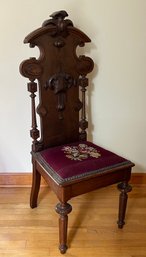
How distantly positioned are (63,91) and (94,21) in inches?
21.8

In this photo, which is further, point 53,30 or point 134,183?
point 134,183

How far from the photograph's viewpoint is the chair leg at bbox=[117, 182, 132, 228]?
1.53 meters

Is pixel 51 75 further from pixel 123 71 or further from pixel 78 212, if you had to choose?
pixel 78 212

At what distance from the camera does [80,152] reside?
1523 mm

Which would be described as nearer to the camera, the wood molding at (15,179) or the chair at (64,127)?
the chair at (64,127)

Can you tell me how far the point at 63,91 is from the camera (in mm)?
1617

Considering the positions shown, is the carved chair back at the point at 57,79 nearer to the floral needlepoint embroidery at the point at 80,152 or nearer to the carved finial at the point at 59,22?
the carved finial at the point at 59,22

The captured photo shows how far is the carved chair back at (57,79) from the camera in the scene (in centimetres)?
147

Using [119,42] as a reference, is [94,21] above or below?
above

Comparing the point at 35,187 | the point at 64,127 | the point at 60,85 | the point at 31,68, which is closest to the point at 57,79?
the point at 60,85

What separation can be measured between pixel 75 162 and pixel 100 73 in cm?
77

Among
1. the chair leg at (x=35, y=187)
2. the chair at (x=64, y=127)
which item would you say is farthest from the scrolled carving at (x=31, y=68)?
the chair leg at (x=35, y=187)

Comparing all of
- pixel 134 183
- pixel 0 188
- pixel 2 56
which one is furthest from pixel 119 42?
pixel 0 188

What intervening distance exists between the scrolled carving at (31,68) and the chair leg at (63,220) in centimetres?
77
